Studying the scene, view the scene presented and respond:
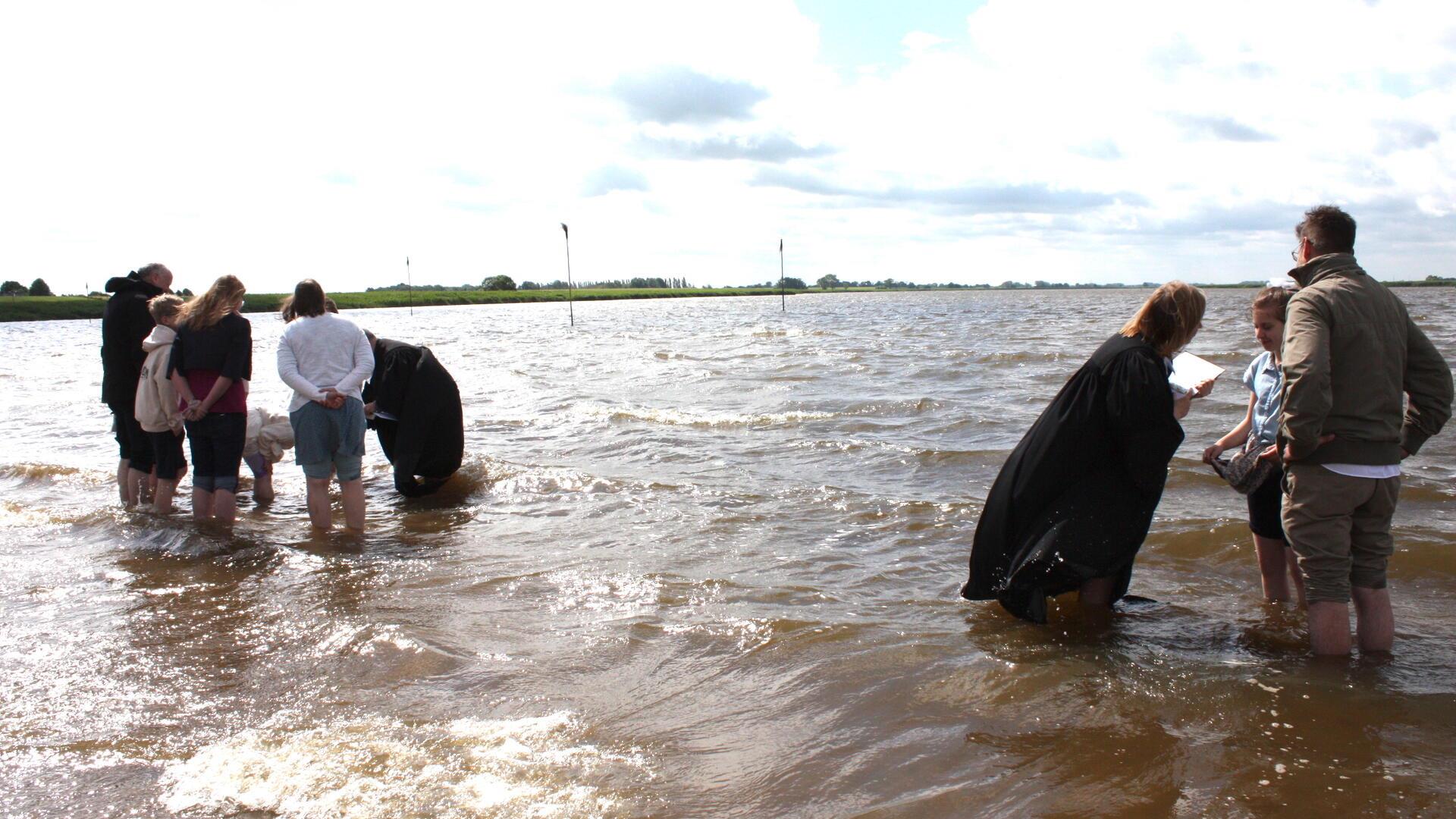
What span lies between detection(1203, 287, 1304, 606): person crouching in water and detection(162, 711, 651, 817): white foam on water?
11.7 ft

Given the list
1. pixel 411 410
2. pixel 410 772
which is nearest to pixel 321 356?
pixel 411 410

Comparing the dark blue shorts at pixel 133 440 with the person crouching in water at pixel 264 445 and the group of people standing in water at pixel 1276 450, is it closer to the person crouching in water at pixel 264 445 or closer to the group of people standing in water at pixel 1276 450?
the person crouching in water at pixel 264 445

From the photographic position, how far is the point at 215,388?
7.15 meters

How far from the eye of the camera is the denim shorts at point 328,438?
7113mm

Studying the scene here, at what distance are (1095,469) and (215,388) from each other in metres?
6.14

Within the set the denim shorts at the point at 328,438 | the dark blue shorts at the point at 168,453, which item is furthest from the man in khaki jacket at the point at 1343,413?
the dark blue shorts at the point at 168,453

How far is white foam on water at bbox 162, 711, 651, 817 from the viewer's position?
11.4 feet

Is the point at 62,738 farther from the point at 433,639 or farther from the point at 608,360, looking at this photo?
the point at 608,360

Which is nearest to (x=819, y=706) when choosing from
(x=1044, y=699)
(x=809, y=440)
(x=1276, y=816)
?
(x=1044, y=699)

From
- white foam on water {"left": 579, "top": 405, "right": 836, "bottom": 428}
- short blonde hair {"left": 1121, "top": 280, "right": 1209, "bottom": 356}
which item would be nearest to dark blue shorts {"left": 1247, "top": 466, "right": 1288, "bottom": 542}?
short blonde hair {"left": 1121, "top": 280, "right": 1209, "bottom": 356}

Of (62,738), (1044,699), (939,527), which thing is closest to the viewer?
(62,738)

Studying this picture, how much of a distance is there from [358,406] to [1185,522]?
21.4 feet

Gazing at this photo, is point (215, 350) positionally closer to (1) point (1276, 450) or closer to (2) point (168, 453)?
(2) point (168, 453)

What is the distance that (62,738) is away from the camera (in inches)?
158
